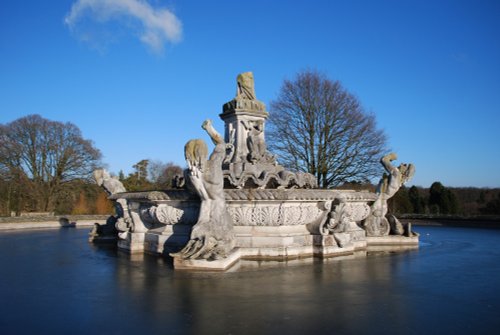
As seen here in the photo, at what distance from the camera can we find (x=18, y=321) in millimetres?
3963

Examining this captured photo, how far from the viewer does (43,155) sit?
30.2 meters

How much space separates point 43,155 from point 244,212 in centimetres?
2758

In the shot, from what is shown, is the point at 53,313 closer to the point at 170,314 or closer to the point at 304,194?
the point at 170,314

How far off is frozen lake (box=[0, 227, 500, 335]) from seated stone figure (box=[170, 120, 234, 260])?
2.08 feet

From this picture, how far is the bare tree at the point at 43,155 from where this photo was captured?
2880 cm

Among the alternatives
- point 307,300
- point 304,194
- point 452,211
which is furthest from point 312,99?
point 307,300

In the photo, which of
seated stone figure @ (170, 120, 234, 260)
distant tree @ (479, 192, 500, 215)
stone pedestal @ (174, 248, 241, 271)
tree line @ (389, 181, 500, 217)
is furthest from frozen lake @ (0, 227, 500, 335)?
tree line @ (389, 181, 500, 217)

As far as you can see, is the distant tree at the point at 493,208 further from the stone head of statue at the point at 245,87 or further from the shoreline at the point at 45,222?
the shoreline at the point at 45,222

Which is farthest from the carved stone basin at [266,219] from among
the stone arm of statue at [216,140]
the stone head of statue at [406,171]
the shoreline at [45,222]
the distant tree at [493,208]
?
the distant tree at [493,208]

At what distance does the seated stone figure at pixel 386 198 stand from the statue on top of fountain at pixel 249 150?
2.21 m

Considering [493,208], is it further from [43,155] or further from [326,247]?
[43,155]

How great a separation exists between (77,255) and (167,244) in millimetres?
2089

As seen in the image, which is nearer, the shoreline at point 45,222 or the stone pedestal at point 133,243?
the stone pedestal at point 133,243

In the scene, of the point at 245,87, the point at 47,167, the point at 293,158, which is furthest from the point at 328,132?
the point at 47,167
